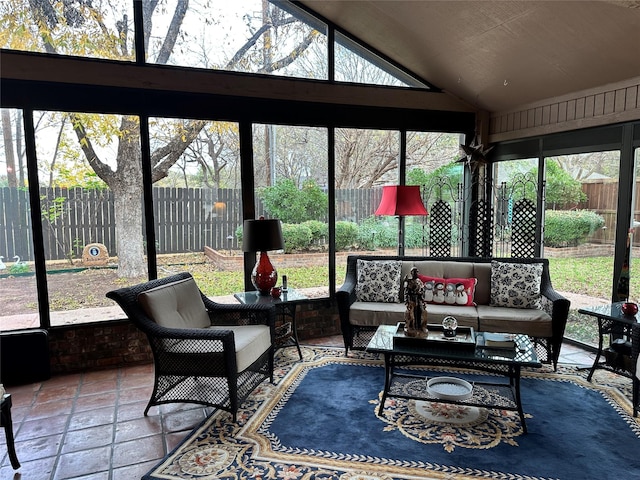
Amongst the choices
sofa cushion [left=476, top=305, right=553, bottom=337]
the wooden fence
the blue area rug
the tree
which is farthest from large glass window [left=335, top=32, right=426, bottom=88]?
the blue area rug

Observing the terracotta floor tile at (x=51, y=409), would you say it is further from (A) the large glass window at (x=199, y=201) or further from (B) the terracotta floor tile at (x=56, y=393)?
(A) the large glass window at (x=199, y=201)

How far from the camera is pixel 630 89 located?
3705 mm

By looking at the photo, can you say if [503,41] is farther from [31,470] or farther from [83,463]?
[31,470]

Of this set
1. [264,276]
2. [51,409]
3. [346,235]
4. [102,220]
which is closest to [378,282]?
[346,235]

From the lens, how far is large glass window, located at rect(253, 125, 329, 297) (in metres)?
4.59

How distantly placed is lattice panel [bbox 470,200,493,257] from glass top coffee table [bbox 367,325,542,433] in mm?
2137

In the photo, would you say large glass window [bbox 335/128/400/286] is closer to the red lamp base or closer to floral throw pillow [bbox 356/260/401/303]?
floral throw pillow [bbox 356/260/401/303]

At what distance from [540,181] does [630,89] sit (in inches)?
47.7

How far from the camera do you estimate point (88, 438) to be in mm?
2811

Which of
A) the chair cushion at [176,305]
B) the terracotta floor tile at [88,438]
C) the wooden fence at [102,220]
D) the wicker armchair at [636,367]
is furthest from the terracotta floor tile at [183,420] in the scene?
the wicker armchair at [636,367]

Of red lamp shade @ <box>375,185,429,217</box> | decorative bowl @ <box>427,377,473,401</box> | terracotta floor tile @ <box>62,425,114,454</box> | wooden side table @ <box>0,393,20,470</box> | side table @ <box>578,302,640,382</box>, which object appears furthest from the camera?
red lamp shade @ <box>375,185,429,217</box>

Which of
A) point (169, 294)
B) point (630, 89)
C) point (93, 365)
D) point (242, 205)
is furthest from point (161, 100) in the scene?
point (630, 89)

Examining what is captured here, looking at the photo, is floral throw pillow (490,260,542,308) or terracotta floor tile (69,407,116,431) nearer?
terracotta floor tile (69,407,116,431)

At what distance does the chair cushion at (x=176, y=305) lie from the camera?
308 cm
